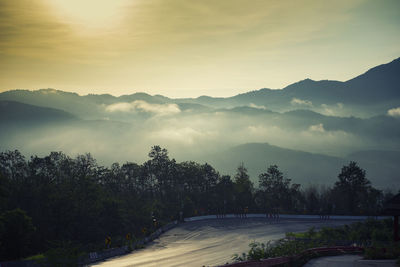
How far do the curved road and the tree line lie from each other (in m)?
6.76

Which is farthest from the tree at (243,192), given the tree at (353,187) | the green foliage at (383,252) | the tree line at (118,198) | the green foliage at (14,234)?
the green foliage at (383,252)

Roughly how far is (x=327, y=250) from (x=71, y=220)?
4813 centimetres

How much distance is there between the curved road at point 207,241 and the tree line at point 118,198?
266 inches

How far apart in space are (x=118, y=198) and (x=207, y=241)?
30.7 m

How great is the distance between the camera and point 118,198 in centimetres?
8831

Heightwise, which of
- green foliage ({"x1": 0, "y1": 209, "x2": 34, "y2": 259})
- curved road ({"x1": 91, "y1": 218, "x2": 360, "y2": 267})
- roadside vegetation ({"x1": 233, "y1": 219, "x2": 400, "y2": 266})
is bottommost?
curved road ({"x1": 91, "y1": 218, "x2": 360, "y2": 267})

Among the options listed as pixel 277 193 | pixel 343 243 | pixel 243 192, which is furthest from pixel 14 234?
pixel 277 193

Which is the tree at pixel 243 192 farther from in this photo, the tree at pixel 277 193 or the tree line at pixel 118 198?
the tree at pixel 277 193

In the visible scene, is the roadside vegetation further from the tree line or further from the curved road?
the tree line

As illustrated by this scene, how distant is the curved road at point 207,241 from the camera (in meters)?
49.4

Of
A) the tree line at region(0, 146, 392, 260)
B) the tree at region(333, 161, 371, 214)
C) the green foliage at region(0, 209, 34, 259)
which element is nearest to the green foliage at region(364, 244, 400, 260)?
the tree line at region(0, 146, 392, 260)

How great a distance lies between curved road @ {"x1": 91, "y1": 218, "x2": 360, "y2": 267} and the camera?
4938 cm

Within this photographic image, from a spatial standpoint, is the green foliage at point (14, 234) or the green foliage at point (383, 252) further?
the green foliage at point (14, 234)

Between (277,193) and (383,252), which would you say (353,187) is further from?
(383,252)
